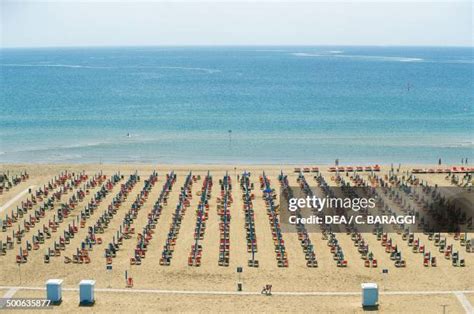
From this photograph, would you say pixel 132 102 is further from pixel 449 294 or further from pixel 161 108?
pixel 449 294

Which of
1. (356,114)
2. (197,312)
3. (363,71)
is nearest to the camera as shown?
(197,312)

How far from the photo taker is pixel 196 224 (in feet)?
134

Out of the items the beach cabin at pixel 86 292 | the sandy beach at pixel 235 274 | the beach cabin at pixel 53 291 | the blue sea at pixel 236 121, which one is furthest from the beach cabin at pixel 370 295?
the blue sea at pixel 236 121

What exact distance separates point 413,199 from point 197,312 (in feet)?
77.2

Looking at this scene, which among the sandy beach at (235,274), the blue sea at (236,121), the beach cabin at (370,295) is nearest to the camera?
the beach cabin at (370,295)

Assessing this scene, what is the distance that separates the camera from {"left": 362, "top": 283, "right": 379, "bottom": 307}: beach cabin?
→ 2905cm

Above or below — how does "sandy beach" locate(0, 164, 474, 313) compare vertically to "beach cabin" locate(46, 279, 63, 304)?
below

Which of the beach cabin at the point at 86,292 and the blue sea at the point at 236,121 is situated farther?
the blue sea at the point at 236,121

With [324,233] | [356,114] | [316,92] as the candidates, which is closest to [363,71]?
[316,92]

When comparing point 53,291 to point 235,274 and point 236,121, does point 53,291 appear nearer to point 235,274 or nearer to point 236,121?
point 235,274

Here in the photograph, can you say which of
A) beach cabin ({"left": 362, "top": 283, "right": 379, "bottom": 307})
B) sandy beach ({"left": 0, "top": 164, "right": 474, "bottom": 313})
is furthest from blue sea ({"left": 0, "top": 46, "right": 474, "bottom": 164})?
beach cabin ({"left": 362, "top": 283, "right": 379, "bottom": 307})

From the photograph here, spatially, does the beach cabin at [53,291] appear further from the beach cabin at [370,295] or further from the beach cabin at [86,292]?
the beach cabin at [370,295]

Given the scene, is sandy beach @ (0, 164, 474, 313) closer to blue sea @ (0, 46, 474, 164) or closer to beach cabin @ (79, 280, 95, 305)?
beach cabin @ (79, 280, 95, 305)

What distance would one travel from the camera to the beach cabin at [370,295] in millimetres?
29047
